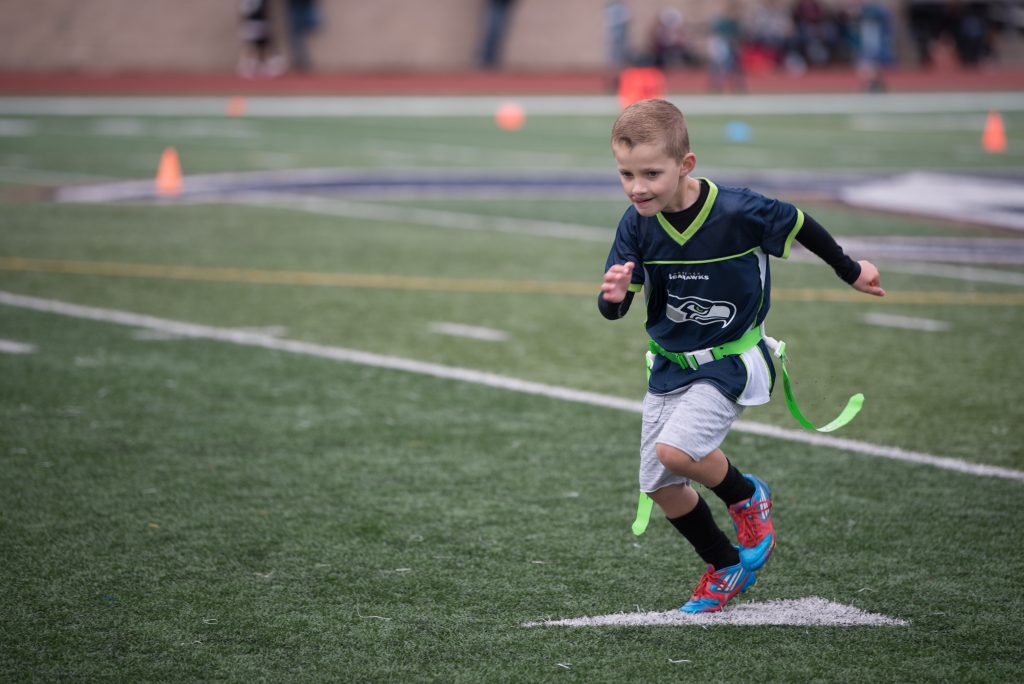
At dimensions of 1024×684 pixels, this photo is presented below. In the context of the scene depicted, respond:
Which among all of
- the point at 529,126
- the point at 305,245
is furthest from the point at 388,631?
the point at 529,126

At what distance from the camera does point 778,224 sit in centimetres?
441

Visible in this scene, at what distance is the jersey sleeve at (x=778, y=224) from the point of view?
4.41 meters

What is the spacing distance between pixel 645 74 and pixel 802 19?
38.4 ft

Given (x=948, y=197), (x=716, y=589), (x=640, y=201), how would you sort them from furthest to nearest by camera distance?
(x=948, y=197) < (x=716, y=589) < (x=640, y=201)

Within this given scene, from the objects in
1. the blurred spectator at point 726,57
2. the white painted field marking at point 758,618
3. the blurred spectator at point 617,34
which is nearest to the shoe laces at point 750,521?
the white painted field marking at point 758,618

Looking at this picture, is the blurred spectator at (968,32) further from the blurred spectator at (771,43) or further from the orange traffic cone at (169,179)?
the orange traffic cone at (169,179)

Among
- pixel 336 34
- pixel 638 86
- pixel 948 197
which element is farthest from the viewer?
pixel 336 34

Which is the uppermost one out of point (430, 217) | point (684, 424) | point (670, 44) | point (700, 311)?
point (670, 44)

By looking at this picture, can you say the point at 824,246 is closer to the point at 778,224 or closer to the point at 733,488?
the point at 778,224

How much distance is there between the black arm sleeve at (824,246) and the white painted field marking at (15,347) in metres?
5.44

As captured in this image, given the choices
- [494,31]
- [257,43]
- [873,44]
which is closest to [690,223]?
[873,44]

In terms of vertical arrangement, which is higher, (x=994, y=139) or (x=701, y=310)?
(x=701, y=310)

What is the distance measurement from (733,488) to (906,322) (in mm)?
5135

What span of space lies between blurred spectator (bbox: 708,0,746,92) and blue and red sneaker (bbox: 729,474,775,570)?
3224 cm
